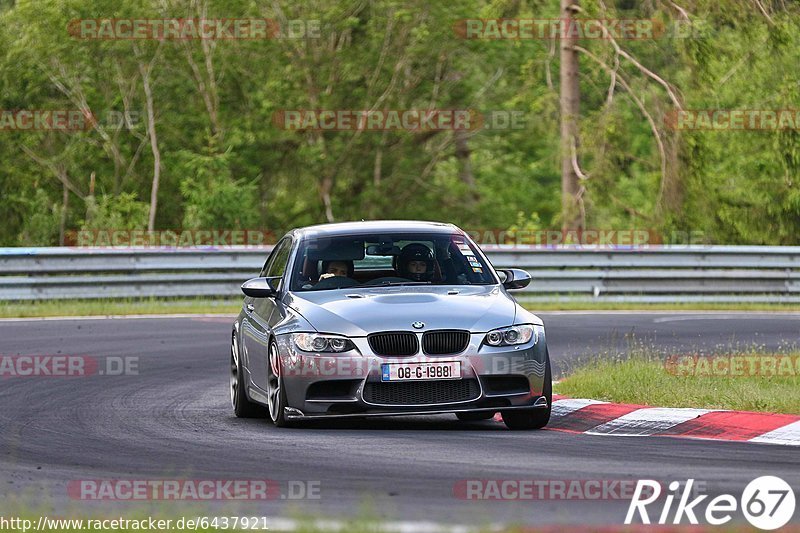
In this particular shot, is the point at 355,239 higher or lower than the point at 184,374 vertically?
higher

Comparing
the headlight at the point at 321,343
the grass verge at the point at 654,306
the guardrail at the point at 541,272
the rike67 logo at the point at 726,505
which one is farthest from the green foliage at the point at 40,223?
the rike67 logo at the point at 726,505

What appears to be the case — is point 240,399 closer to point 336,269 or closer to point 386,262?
point 336,269

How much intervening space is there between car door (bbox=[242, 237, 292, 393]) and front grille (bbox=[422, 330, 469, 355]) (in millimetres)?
1263

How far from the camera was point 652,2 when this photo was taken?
35.0 meters

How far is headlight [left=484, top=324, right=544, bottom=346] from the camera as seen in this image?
1067 centimetres

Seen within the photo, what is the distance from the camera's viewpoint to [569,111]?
3562 centimetres

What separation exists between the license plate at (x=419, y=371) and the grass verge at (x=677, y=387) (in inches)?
79.3

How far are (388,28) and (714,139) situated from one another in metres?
8.96

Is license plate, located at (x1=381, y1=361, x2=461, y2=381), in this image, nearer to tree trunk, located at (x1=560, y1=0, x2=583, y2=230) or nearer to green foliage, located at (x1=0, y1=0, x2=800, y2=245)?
green foliage, located at (x1=0, y1=0, x2=800, y2=245)

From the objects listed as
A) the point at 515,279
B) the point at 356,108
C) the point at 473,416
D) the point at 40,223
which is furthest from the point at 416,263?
the point at 356,108

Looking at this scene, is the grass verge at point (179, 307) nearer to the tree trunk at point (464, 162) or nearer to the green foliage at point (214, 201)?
the green foliage at point (214, 201)

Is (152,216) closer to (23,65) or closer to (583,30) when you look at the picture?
(23,65)

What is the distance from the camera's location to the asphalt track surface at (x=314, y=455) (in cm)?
747

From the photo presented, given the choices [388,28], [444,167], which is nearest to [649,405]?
[388,28]
